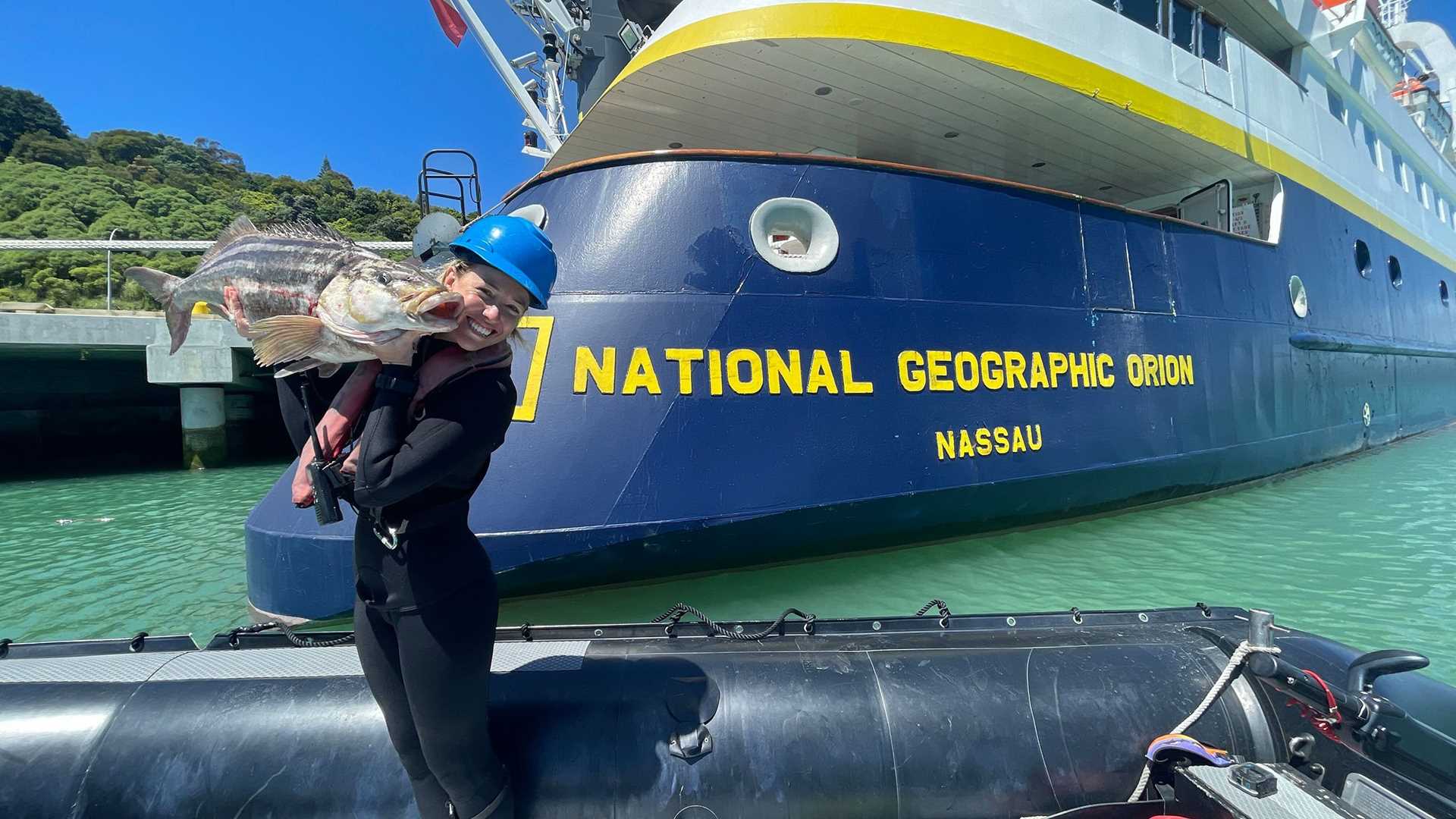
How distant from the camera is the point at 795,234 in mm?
4094

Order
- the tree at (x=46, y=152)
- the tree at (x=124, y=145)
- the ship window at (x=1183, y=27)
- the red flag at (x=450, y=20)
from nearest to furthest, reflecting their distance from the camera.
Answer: the ship window at (x=1183, y=27)
the red flag at (x=450, y=20)
the tree at (x=46, y=152)
the tree at (x=124, y=145)

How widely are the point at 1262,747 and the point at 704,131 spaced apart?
5433mm

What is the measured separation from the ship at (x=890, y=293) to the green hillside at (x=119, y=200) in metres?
2.18

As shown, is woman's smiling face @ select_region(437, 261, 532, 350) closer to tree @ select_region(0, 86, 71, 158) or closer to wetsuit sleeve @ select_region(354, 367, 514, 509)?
wetsuit sleeve @ select_region(354, 367, 514, 509)

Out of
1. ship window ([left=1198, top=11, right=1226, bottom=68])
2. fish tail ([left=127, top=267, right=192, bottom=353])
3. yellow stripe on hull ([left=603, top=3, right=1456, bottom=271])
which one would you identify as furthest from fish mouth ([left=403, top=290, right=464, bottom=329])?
ship window ([left=1198, top=11, right=1226, bottom=68])

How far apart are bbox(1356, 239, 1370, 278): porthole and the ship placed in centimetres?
160

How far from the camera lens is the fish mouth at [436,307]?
3.63ft

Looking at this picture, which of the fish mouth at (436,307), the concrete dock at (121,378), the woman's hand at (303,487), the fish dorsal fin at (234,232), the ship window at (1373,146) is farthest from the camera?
the ship window at (1373,146)

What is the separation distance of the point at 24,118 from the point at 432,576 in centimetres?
5618

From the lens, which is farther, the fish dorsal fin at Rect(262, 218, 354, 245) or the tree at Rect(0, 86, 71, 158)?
the tree at Rect(0, 86, 71, 158)

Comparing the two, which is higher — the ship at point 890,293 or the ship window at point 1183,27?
the ship window at point 1183,27

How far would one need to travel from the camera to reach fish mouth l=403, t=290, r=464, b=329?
3.63ft

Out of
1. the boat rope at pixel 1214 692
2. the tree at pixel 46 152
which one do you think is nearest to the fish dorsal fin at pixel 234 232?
the boat rope at pixel 1214 692

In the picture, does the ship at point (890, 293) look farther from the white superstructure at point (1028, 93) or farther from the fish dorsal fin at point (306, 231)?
the fish dorsal fin at point (306, 231)
